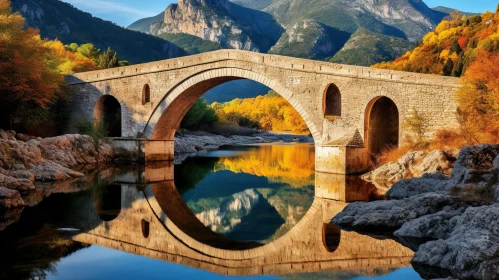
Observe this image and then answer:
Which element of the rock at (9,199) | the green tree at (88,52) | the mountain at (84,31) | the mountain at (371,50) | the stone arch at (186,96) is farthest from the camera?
the mountain at (371,50)

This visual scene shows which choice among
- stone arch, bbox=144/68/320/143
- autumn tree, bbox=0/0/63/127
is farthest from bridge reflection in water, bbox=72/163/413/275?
autumn tree, bbox=0/0/63/127

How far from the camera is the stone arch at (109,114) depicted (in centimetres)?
2506

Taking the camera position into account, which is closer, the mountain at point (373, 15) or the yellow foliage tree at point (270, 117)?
the yellow foliage tree at point (270, 117)

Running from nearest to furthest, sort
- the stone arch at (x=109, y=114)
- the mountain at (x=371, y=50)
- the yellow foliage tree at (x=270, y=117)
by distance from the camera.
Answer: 1. the stone arch at (x=109, y=114)
2. the yellow foliage tree at (x=270, y=117)
3. the mountain at (x=371, y=50)

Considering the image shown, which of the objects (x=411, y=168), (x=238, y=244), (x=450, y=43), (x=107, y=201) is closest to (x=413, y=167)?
(x=411, y=168)

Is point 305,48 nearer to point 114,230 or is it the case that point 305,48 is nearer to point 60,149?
point 60,149

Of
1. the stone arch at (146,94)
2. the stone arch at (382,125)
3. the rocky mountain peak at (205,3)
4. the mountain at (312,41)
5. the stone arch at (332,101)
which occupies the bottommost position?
the stone arch at (382,125)

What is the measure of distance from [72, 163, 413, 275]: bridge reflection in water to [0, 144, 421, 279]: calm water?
0.02 m

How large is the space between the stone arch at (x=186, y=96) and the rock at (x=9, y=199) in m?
10.5

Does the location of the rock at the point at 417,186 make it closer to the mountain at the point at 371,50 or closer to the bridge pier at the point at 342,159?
the bridge pier at the point at 342,159

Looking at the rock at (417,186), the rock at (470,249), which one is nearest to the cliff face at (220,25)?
the rock at (417,186)

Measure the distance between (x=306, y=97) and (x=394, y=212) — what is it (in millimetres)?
9883

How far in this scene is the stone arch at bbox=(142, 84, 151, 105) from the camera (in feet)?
74.4

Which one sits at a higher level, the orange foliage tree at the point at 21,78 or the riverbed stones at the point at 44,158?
the orange foliage tree at the point at 21,78
